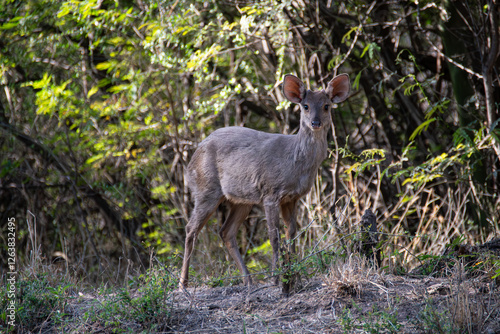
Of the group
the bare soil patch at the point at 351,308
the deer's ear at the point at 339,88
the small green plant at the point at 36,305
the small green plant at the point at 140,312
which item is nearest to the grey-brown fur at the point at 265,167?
the deer's ear at the point at 339,88

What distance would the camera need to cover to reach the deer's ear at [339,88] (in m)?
5.93

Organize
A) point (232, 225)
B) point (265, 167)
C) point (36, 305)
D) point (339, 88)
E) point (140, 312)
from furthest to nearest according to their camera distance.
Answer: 1. point (232, 225)
2. point (339, 88)
3. point (265, 167)
4. point (36, 305)
5. point (140, 312)

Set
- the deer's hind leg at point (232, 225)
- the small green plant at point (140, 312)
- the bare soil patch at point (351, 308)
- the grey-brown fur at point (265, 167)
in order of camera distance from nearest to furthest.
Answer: the bare soil patch at point (351, 308) < the small green plant at point (140, 312) < the grey-brown fur at point (265, 167) < the deer's hind leg at point (232, 225)

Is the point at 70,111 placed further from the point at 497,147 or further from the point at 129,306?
the point at 497,147

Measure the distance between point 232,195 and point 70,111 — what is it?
4436 mm

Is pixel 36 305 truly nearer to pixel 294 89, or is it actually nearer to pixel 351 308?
pixel 351 308

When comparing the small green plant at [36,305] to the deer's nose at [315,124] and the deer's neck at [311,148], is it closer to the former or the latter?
the deer's neck at [311,148]

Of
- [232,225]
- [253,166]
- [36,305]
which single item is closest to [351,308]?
[253,166]

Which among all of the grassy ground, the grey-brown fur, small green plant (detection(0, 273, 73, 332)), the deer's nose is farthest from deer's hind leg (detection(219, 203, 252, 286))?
small green plant (detection(0, 273, 73, 332))

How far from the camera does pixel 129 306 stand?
181 inches

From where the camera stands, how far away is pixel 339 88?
6027mm

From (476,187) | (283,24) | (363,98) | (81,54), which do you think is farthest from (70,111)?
(476,187)

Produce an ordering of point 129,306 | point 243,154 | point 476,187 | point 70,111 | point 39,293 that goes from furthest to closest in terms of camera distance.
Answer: point 70,111
point 476,187
point 243,154
point 39,293
point 129,306

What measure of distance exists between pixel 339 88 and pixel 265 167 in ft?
3.81
